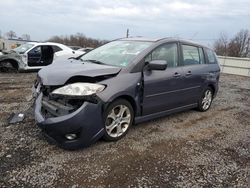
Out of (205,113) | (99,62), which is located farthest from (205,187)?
(205,113)

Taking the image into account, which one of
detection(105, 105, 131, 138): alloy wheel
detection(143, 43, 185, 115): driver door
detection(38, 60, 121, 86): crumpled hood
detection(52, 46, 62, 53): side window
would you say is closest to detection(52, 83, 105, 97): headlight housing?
detection(38, 60, 121, 86): crumpled hood

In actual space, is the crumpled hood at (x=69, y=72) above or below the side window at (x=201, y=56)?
below

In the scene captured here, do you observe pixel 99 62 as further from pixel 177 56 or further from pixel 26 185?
pixel 26 185

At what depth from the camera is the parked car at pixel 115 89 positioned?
3.44 meters

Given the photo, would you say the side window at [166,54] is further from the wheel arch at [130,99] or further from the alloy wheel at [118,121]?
the alloy wheel at [118,121]

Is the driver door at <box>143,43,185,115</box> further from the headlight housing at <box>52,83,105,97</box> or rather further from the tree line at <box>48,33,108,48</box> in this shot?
the tree line at <box>48,33,108,48</box>

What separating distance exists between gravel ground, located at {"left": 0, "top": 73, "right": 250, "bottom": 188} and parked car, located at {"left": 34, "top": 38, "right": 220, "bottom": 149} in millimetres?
248

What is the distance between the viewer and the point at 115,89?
3.73 metres

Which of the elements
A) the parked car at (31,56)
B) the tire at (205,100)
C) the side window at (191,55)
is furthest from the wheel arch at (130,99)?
the parked car at (31,56)

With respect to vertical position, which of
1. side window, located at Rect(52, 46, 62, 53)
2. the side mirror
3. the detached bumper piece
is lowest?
the detached bumper piece

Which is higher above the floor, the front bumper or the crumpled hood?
the crumpled hood

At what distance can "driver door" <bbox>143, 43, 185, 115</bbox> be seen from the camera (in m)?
4.34

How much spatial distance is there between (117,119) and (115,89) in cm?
51

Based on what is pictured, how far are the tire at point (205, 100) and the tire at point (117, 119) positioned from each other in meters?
2.42
